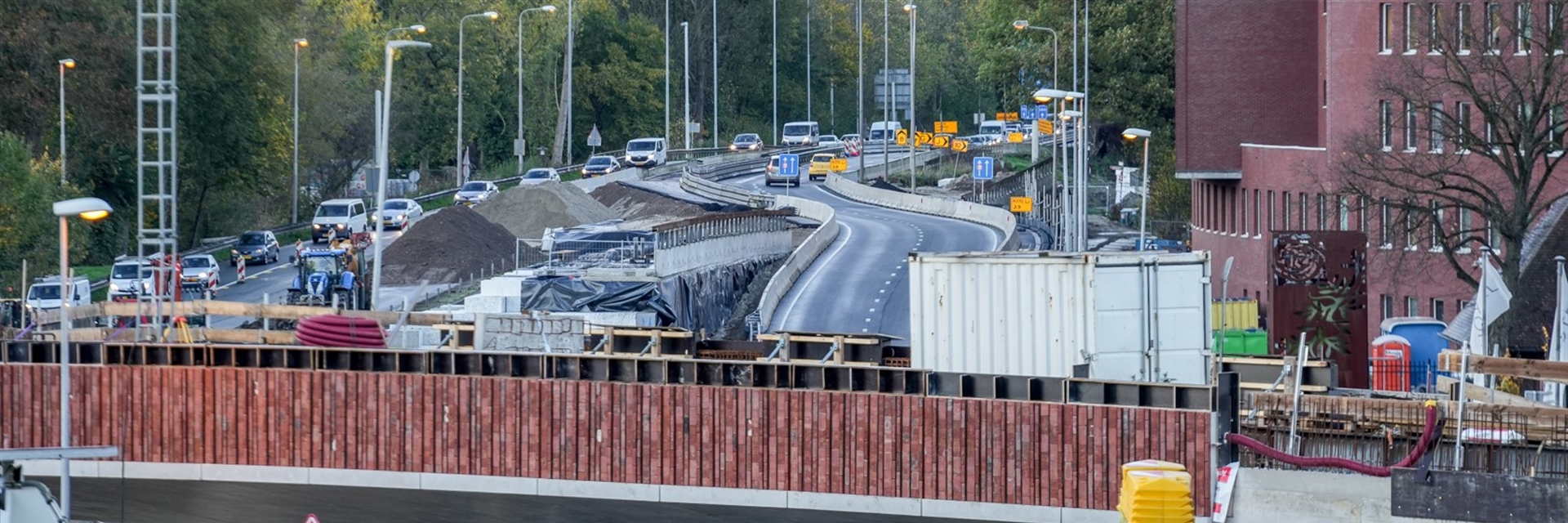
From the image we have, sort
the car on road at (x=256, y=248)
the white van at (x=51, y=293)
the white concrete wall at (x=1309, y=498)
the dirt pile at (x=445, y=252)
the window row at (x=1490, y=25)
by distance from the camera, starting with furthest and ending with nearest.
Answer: the car on road at (x=256, y=248), the dirt pile at (x=445, y=252), the white van at (x=51, y=293), the window row at (x=1490, y=25), the white concrete wall at (x=1309, y=498)

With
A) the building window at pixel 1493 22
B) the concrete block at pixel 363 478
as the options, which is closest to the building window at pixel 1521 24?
the building window at pixel 1493 22

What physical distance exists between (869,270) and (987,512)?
3724 centimetres

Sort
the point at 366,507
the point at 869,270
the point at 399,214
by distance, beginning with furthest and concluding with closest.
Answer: the point at 399,214
the point at 869,270
the point at 366,507

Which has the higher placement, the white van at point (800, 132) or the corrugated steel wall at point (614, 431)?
the white van at point (800, 132)

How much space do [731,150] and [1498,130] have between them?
77723mm

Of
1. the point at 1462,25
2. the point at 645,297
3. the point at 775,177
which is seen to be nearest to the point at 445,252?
the point at 645,297

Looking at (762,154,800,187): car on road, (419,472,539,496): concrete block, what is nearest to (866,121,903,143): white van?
(762,154,800,187): car on road

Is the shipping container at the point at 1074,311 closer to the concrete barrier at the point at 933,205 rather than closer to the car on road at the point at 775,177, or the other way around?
the concrete barrier at the point at 933,205

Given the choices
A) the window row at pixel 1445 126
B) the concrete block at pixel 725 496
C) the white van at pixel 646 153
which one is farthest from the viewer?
the white van at pixel 646 153

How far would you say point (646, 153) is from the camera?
106 meters

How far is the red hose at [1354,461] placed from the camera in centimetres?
2212

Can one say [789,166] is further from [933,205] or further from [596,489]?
[596,489]

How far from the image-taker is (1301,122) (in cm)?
6328

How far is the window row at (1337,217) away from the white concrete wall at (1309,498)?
69.7ft
